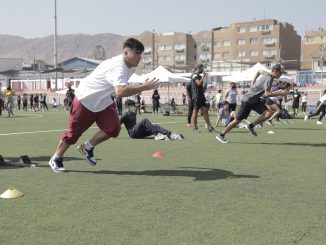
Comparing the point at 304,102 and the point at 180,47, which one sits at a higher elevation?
the point at 180,47

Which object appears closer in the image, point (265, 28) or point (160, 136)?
point (160, 136)

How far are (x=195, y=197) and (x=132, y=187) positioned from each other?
888 mm

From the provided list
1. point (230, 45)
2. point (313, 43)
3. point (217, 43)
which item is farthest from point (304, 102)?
point (217, 43)

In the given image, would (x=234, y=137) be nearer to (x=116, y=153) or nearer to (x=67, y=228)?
(x=116, y=153)

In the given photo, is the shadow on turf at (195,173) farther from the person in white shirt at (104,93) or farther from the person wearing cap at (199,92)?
the person wearing cap at (199,92)

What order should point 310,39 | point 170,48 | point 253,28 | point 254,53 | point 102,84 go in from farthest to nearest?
point 170,48 < point 254,53 < point 253,28 < point 310,39 < point 102,84

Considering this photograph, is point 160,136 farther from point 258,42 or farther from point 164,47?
point 164,47

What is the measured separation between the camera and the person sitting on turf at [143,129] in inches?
444

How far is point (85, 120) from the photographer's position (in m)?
6.60

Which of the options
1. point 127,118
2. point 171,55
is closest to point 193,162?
point 127,118

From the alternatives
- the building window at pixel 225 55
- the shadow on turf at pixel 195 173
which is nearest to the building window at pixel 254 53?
the building window at pixel 225 55

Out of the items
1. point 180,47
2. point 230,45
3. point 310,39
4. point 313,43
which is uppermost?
point 310,39

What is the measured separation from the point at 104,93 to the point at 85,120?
1.60 feet

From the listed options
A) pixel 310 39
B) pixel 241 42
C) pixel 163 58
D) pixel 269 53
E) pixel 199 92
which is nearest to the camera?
pixel 199 92
